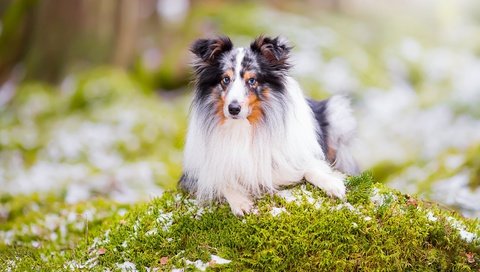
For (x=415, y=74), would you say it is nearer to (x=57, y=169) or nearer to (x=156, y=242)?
(x=57, y=169)

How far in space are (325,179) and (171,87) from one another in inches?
468

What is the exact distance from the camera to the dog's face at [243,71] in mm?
4555

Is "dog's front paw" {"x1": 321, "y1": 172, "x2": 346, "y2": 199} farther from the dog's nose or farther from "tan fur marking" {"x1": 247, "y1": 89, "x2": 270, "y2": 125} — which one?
the dog's nose

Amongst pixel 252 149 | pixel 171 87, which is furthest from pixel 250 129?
pixel 171 87

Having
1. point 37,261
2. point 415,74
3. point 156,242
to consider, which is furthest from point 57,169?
point 415,74

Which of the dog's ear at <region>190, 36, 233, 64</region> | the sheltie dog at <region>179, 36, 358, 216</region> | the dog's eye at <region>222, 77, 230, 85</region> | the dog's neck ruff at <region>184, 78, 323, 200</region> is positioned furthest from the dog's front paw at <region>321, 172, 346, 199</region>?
the dog's ear at <region>190, 36, 233, 64</region>

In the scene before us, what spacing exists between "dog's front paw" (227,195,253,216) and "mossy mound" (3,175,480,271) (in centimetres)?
6

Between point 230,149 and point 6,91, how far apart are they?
40.0 ft

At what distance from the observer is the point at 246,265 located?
4406 mm

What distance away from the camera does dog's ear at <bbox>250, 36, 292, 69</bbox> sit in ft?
15.3

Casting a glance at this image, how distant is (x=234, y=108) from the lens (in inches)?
172

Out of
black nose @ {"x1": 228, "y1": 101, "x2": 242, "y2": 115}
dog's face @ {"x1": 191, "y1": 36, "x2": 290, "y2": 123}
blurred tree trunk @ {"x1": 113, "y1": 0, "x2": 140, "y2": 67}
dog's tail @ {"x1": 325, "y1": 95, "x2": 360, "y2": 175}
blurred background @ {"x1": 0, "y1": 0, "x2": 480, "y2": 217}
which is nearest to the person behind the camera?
black nose @ {"x1": 228, "y1": 101, "x2": 242, "y2": 115}

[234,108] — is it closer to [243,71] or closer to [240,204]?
[243,71]

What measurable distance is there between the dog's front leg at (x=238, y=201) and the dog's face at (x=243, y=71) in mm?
670
